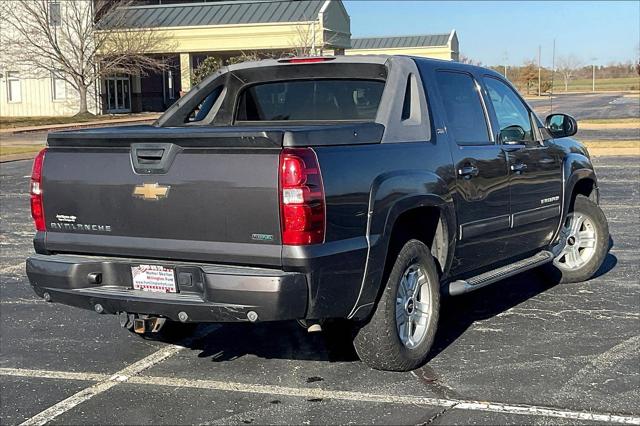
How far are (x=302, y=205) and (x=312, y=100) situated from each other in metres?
1.99

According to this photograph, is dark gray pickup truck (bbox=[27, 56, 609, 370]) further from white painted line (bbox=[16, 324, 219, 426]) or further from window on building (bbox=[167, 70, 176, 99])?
window on building (bbox=[167, 70, 176, 99])

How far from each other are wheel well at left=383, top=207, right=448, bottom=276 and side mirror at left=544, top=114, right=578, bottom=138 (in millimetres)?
2182

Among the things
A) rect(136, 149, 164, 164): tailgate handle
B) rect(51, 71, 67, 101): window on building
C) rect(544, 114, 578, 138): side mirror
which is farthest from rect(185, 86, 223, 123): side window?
rect(51, 71, 67, 101): window on building

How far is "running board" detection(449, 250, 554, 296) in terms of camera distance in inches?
221

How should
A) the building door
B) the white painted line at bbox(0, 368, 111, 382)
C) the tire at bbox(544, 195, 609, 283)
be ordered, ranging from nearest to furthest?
the white painted line at bbox(0, 368, 111, 382) < the tire at bbox(544, 195, 609, 283) < the building door

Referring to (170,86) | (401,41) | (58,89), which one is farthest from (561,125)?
(401,41)

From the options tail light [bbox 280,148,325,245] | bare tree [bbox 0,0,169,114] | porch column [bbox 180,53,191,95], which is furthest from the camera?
porch column [bbox 180,53,191,95]

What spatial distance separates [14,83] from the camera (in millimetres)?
51719

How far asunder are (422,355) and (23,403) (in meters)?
2.42

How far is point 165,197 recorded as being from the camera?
4527 mm

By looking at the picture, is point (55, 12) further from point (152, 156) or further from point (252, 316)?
point (252, 316)

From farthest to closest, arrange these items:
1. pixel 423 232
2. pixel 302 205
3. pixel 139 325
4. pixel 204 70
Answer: pixel 204 70 → pixel 423 232 → pixel 139 325 → pixel 302 205

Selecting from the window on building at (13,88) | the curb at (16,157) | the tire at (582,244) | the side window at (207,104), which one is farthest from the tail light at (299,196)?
the window on building at (13,88)

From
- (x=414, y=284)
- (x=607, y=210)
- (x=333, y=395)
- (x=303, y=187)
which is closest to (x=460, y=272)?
(x=414, y=284)
